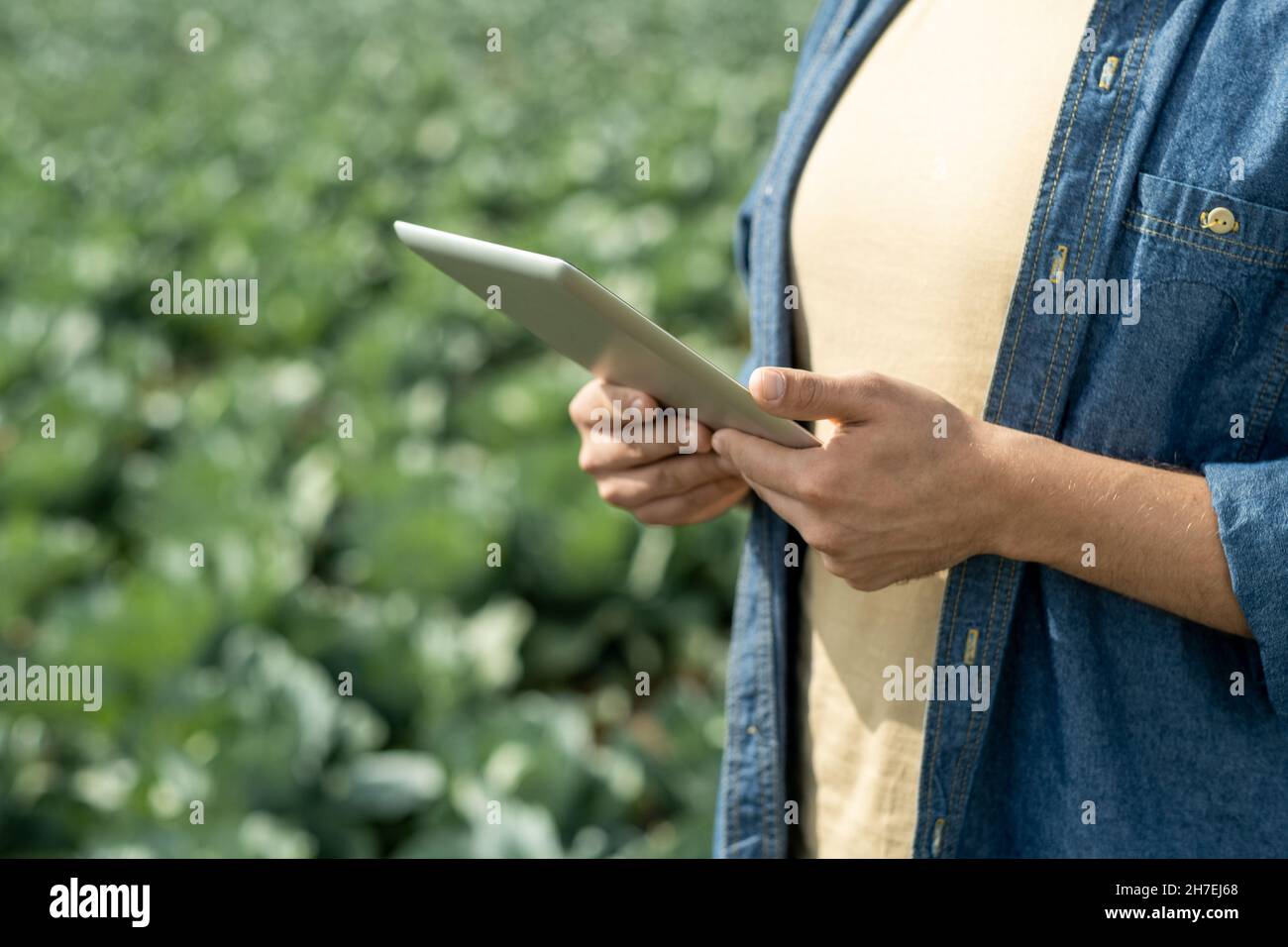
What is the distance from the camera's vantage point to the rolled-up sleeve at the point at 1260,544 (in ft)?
3.28

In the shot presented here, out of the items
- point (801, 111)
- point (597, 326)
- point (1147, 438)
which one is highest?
point (801, 111)

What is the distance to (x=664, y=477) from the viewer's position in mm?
1331

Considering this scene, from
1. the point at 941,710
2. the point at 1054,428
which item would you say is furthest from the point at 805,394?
the point at 941,710

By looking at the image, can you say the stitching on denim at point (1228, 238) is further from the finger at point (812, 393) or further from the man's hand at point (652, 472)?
the man's hand at point (652, 472)

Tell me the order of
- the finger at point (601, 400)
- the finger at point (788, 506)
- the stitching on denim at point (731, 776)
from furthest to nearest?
the stitching on denim at point (731, 776)
the finger at point (601, 400)
the finger at point (788, 506)

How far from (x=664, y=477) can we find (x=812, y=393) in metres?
0.33

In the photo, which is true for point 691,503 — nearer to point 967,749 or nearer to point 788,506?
point 788,506

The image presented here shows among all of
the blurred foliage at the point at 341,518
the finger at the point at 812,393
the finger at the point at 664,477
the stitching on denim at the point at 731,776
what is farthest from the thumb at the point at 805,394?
the blurred foliage at the point at 341,518

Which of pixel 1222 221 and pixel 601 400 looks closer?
pixel 1222 221

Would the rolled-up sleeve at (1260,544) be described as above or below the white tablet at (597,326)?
below

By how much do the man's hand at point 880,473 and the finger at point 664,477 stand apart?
7.1 inches

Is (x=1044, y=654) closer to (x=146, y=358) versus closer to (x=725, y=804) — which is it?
(x=725, y=804)

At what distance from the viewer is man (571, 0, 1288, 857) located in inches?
40.8

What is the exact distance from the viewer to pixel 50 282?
5070 mm
